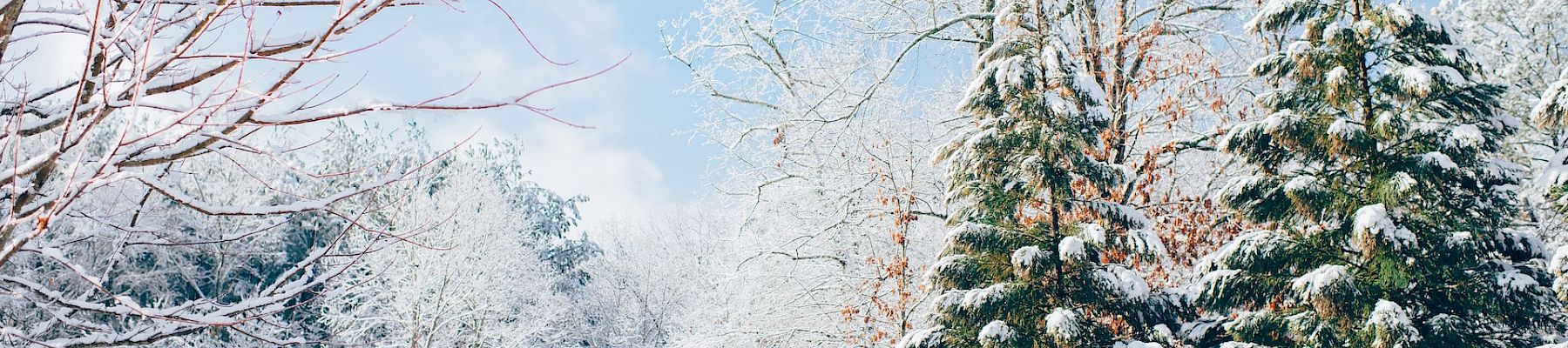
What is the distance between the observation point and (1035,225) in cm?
904

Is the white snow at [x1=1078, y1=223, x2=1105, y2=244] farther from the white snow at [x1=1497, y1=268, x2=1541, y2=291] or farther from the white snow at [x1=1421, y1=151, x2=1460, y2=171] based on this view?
the white snow at [x1=1497, y1=268, x2=1541, y2=291]

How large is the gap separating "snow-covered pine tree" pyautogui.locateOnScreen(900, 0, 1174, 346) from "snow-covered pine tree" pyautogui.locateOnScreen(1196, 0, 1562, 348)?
98 cm

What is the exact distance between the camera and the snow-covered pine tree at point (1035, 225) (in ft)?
28.1

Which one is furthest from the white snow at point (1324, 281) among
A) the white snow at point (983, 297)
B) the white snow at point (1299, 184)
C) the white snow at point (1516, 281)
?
the white snow at point (983, 297)

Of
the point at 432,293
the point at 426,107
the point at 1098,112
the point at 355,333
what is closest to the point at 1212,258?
the point at 1098,112

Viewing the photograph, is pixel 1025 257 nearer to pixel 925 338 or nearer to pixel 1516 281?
pixel 925 338

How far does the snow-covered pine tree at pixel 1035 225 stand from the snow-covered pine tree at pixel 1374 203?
98 cm

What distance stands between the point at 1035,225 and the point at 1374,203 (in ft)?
9.65

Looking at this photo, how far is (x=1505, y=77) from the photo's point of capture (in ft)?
53.7

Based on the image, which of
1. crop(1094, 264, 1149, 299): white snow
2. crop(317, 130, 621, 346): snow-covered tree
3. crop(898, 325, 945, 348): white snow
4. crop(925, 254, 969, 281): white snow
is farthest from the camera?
crop(317, 130, 621, 346): snow-covered tree

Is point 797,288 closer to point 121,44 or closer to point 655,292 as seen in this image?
point 121,44

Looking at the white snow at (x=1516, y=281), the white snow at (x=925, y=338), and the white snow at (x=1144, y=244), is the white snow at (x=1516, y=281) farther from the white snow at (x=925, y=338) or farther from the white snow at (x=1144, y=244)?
the white snow at (x=925, y=338)

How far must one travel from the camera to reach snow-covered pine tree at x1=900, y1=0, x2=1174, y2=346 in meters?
8.58

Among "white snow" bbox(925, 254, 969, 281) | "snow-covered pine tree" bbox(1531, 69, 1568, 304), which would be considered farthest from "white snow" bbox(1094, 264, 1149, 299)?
"snow-covered pine tree" bbox(1531, 69, 1568, 304)
